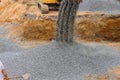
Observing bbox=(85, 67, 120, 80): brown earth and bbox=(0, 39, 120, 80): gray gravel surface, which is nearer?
bbox=(85, 67, 120, 80): brown earth

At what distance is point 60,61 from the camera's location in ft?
32.5

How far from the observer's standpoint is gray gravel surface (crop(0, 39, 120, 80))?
9266 mm

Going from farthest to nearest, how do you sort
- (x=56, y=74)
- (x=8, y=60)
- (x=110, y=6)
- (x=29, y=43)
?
→ (x=110, y=6) → (x=29, y=43) → (x=8, y=60) → (x=56, y=74)

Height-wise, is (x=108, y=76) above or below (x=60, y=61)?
below

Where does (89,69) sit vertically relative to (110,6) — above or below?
below

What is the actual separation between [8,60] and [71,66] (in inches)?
77.5

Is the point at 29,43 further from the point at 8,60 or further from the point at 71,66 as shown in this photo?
the point at 71,66

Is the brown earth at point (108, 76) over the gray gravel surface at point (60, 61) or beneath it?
beneath

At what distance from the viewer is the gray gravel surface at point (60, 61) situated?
30.4 feet

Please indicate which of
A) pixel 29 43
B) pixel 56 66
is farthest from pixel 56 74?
pixel 29 43

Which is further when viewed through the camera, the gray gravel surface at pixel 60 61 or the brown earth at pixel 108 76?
the gray gravel surface at pixel 60 61

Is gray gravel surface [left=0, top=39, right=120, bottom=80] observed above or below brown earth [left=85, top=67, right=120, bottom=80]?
above

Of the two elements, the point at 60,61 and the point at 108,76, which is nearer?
the point at 108,76

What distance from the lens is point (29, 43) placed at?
12.9 metres
